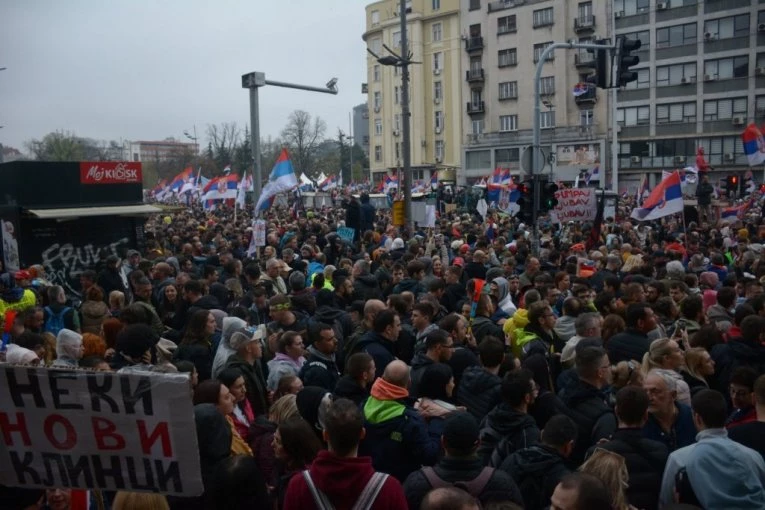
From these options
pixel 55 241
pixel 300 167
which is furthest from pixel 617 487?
pixel 300 167

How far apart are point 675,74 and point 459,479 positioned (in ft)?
194

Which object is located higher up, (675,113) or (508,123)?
(508,123)

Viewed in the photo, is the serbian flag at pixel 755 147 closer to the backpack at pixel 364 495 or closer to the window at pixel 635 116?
the backpack at pixel 364 495

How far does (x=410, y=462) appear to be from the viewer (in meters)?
4.60

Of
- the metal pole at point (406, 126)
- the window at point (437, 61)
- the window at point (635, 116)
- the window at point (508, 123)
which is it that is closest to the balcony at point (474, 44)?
the window at point (437, 61)

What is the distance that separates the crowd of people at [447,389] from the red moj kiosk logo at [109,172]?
872 centimetres

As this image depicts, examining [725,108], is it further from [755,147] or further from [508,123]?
[755,147]

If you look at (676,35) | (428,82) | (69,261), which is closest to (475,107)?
(428,82)

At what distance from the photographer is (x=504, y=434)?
4.38 meters

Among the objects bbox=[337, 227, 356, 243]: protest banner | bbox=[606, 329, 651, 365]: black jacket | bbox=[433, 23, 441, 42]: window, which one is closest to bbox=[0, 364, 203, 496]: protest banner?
bbox=[606, 329, 651, 365]: black jacket

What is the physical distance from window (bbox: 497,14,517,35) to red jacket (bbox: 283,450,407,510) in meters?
63.2

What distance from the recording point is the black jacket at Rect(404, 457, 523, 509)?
3.59 metres

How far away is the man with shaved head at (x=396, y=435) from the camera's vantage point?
4527 mm

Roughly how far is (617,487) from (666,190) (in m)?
13.9
